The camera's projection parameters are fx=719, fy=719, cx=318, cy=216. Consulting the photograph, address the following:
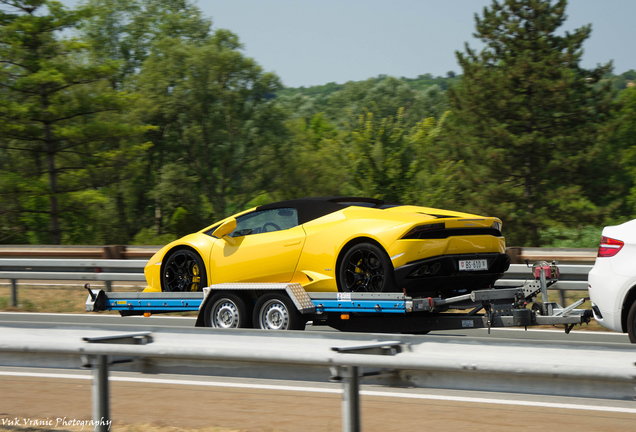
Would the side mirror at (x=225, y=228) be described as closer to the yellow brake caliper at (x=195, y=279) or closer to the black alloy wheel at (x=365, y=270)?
the yellow brake caliper at (x=195, y=279)

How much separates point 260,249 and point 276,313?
31.9 inches

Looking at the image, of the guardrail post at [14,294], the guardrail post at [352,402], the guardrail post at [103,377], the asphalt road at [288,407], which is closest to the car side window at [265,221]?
the asphalt road at [288,407]

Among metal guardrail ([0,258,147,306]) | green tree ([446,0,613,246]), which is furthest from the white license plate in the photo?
green tree ([446,0,613,246])

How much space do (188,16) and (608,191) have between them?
87.0ft

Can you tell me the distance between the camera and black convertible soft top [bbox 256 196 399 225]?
7.54 m

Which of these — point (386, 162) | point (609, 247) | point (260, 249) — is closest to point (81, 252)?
point (260, 249)

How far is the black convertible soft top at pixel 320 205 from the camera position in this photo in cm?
754

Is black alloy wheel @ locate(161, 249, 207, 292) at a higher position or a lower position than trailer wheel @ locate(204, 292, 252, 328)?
higher

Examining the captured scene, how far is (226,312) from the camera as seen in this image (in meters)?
7.55

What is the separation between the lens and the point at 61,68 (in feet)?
92.6

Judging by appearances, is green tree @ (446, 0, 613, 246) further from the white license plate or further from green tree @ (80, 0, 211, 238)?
the white license plate

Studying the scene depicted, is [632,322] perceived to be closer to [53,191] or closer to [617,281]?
[617,281]

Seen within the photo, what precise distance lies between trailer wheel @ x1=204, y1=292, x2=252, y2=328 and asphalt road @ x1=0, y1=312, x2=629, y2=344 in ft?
3.99

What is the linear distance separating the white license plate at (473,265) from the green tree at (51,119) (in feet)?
79.5
